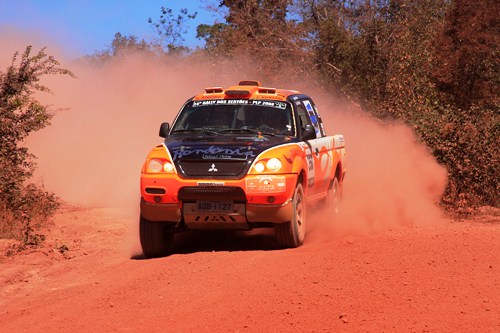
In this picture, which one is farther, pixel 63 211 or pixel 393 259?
pixel 63 211

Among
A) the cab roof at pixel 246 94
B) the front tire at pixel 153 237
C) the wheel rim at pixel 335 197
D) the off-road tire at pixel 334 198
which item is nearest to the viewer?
the front tire at pixel 153 237

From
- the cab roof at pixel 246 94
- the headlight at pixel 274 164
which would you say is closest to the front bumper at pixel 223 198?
the headlight at pixel 274 164

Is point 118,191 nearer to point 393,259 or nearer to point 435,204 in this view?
point 435,204

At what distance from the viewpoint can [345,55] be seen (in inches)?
1220

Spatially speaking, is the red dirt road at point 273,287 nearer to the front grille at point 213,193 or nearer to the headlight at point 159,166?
the front grille at point 213,193

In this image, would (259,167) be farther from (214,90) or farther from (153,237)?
(214,90)

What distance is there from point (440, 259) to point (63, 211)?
10829mm

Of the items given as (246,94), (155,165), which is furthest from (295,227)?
(246,94)

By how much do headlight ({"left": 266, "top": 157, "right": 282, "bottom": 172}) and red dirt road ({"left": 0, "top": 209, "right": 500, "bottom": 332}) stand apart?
3.11 ft

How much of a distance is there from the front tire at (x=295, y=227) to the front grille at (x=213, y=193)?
2.08 feet

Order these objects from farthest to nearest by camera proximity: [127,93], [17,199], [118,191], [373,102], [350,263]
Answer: [127,93] → [373,102] → [118,191] → [17,199] → [350,263]

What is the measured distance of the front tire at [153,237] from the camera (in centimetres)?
1109

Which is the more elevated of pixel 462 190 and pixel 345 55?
pixel 345 55

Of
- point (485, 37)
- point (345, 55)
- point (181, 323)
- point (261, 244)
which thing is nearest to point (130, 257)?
point (261, 244)
